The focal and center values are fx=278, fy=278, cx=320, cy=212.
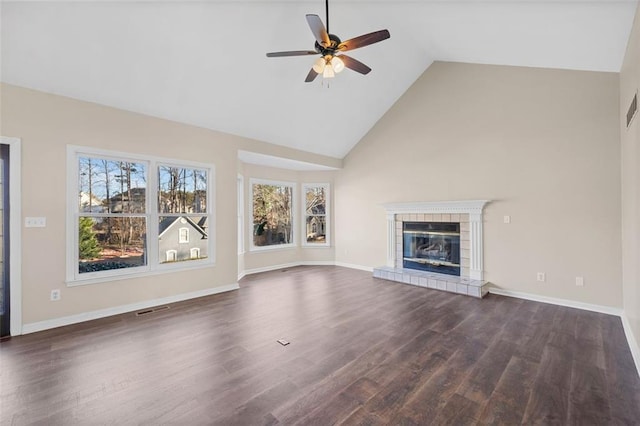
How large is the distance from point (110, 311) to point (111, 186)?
67.7 inches

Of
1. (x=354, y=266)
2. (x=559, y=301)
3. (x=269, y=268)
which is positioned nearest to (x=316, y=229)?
(x=354, y=266)

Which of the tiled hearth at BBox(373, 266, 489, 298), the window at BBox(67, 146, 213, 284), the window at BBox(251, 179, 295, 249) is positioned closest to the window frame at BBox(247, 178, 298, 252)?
the window at BBox(251, 179, 295, 249)

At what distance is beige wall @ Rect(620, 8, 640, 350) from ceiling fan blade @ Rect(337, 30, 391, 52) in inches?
84.1

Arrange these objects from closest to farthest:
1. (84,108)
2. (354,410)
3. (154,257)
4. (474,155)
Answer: (354,410) → (84,108) → (154,257) → (474,155)

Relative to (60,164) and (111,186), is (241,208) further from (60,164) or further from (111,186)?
(60,164)

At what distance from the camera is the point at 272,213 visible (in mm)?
6949

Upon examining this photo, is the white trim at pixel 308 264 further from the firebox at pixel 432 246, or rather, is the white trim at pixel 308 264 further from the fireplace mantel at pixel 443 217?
the firebox at pixel 432 246

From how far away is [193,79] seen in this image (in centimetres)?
388

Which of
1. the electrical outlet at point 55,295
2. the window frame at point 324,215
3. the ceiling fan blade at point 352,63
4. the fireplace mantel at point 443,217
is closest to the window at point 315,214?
the window frame at point 324,215

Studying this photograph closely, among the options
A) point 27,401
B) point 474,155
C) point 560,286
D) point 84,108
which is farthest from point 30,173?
point 560,286

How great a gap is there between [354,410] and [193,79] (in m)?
4.28

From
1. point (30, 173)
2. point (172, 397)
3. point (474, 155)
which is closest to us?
point (172, 397)

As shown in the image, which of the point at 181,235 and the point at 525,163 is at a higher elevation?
the point at 525,163

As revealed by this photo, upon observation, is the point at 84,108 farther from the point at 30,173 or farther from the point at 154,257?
the point at 154,257
